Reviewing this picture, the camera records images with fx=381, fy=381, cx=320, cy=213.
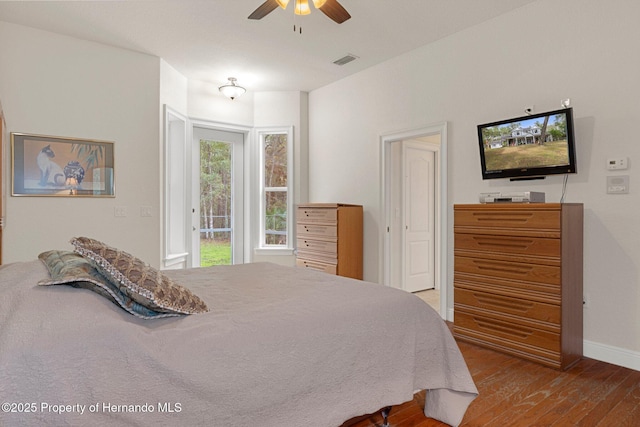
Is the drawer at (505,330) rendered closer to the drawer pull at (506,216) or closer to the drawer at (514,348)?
the drawer at (514,348)

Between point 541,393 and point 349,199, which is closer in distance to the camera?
point 541,393

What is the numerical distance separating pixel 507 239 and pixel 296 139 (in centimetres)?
351

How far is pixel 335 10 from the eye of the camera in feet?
9.21

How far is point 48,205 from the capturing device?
12.6ft

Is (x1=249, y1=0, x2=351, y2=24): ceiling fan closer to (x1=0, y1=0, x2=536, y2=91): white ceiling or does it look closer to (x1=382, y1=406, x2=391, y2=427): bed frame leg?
(x1=0, y1=0, x2=536, y2=91): white ceiling

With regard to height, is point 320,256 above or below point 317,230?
below

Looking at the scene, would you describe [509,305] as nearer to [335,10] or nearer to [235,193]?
[335,10]

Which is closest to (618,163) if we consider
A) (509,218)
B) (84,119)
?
(509,218)

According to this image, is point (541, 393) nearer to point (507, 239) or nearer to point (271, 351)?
point (507, 239)

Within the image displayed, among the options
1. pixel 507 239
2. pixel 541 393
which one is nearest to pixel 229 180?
pixel 507 239

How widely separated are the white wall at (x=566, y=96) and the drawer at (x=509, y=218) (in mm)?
458

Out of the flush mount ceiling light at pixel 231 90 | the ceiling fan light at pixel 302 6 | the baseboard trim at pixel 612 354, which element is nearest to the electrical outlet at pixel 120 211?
the flush mount ceiling light at pixel 231 90

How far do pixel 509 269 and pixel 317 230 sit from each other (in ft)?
7.98

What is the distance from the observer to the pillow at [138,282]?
133cm
